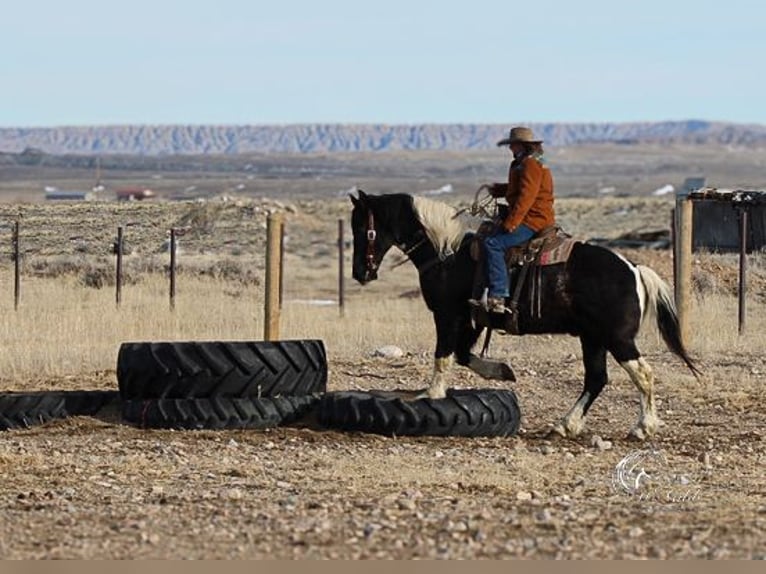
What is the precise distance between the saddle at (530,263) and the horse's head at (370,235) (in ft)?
2.99

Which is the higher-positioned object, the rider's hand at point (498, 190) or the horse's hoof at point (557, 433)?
the rider's hand at point (498, 190)

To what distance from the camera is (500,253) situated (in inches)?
582

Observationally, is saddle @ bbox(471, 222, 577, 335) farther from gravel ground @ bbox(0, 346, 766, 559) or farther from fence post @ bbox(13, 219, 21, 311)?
fence post @ bbox(13, 219, 21, 311)

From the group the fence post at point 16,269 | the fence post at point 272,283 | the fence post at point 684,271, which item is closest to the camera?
the fence post at point 272,283

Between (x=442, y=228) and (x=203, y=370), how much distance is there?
7.52ft

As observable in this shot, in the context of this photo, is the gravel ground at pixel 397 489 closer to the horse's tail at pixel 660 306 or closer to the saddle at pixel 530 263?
the horse's tail at pixel 660 306

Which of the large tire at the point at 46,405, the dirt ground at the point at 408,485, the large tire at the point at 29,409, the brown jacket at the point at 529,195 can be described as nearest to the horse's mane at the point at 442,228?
the brown jacket at the point at 529,195

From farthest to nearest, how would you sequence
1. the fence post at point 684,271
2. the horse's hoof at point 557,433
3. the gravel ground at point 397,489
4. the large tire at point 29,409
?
the fence post at point 684,271, the large tire at point 29,409, the horse's hoof at point 557,433, the gravel ground at point 397,489

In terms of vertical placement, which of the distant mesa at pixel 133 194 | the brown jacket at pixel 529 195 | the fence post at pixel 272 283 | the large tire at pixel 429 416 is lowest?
the large tire at pixel 429 416

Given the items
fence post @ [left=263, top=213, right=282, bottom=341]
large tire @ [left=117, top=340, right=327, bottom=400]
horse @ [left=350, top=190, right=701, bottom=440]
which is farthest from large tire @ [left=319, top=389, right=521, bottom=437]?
fence post @ [left=263, top=213, right=282, bottom=341]

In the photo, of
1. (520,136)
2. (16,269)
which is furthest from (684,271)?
(16,269)

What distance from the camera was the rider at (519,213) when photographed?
48.3 feet

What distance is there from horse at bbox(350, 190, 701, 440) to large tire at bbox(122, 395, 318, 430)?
4.47 ft

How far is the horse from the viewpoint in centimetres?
1474
